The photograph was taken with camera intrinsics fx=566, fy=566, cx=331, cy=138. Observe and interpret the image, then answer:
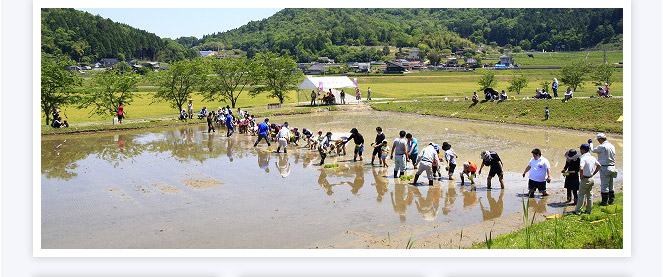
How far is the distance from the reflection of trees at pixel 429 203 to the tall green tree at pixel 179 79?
87.9 feet

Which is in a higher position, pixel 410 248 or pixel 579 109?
pixel 579 109

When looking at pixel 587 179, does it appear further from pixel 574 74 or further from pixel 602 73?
pixel 602 73

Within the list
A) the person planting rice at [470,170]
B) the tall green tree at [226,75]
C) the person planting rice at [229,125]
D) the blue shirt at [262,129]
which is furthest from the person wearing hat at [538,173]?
the tall green tree at [226,75]

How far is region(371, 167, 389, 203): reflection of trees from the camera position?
1523 cm

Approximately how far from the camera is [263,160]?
20844mm

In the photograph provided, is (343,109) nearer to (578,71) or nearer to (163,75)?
(163,75)

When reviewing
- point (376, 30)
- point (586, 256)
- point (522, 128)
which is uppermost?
point (376, 30)

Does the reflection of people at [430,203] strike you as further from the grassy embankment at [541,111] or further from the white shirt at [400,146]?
the grassy embankment at [541,111]

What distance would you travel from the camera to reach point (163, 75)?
39.2 metres

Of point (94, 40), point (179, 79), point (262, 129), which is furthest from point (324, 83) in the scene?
Result: point (94, 40)

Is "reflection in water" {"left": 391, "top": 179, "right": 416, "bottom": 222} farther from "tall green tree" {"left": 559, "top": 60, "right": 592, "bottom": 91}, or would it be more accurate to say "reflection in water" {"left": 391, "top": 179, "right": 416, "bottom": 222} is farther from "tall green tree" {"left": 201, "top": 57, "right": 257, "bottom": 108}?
"tall green tree" {"left": 559, "top": 60, "right": 592, "bottom": 91}

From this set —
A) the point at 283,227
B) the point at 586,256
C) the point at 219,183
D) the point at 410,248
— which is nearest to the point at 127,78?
the point at 219,183

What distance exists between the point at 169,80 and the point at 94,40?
3307 inches

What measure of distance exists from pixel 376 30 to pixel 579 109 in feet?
510
